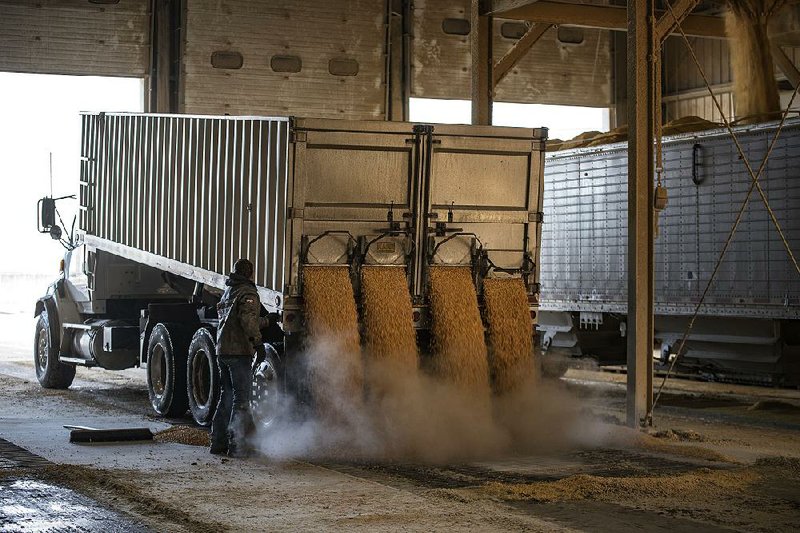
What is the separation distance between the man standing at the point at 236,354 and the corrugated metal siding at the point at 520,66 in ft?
56.1

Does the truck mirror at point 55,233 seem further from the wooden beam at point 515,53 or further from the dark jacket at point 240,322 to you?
the dark jacket at point 240,322

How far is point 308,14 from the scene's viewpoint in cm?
2691

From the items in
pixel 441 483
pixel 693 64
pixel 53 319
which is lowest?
pixel 441 483

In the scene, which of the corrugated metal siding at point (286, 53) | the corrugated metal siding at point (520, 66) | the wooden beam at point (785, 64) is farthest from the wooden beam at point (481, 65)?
the corrugated metal siding at point (520, 66)

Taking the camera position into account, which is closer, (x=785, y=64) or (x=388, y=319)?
(x=388, y=319)

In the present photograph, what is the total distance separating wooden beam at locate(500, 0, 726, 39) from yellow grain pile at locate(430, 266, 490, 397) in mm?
5805

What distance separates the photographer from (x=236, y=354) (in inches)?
429

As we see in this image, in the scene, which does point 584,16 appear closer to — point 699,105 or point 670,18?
point 670,18

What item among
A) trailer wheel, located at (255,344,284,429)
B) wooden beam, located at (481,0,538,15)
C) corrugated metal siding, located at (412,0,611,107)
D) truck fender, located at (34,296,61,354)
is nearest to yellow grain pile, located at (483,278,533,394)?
trailer wheel, located at (255,344,284,429)

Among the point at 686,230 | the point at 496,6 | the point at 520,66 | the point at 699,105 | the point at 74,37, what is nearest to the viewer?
the point at 496,6

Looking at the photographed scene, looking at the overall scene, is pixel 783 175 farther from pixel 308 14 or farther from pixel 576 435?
pixel 308 14

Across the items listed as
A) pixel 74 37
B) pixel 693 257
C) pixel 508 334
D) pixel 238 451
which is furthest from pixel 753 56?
pixel 74 37

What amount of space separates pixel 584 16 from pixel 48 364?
9158 millimetres

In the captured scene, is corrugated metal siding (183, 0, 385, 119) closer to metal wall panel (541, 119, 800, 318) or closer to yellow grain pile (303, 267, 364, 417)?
metal wall panel (541, 119, 800, 318)
